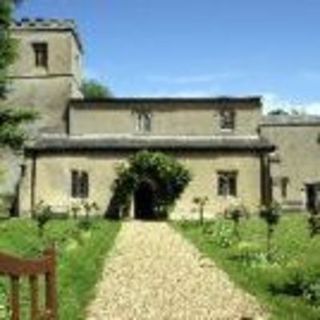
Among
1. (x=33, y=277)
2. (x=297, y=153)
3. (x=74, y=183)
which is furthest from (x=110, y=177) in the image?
(x=33, y=277)

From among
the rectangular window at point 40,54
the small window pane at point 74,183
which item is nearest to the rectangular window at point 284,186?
the small window pane at point 74,183

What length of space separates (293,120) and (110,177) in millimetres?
13863

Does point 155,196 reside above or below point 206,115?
below

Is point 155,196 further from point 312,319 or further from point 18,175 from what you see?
point 312,319

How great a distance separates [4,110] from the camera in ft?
113

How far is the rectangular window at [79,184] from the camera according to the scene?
4628 centimetres

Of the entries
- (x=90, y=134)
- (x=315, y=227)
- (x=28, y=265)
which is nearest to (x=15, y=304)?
(x=28, y=265)

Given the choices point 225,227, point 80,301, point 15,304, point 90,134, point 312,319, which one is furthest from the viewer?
point 90,134

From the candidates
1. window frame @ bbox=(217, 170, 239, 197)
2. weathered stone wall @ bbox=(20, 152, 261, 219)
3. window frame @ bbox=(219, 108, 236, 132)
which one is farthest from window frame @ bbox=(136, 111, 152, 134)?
window frame @ bbox=(217, 170, 239, 197)

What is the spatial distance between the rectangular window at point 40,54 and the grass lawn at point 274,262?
17.6m

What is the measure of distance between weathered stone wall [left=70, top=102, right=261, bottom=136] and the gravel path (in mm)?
22963

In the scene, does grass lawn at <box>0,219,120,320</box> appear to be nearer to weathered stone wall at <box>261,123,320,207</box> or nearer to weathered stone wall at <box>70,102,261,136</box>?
weathered stone wall at <box>70,102,261,136</box>

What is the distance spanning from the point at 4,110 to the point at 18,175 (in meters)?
14.9

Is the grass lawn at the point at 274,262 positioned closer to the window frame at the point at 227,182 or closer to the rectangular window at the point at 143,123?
the window frame at the point at 227,182
